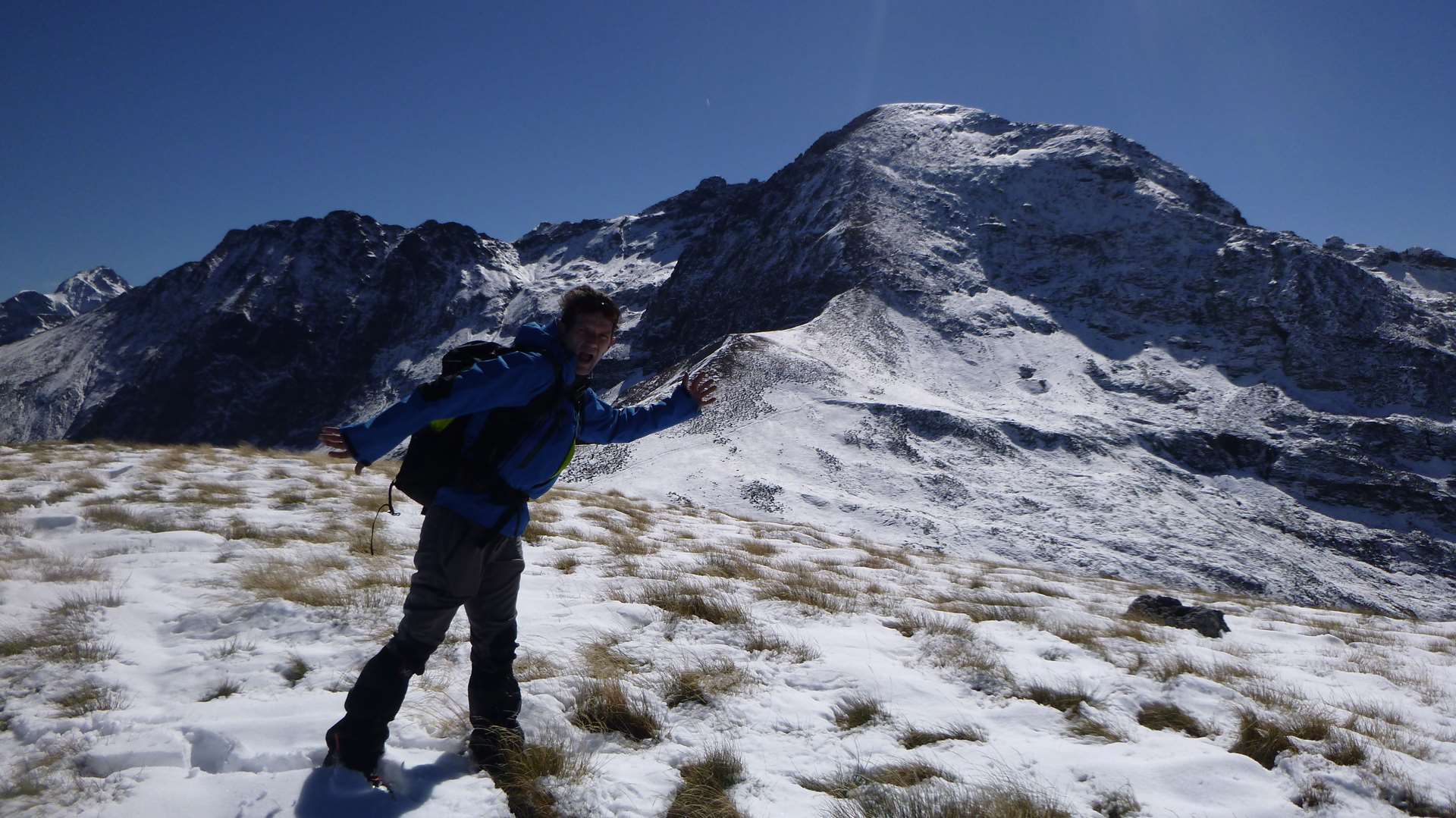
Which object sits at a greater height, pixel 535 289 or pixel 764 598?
pixel 535 289

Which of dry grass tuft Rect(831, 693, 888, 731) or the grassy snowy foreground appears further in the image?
dry grass tuft Rect(831, 693, 888, 731)

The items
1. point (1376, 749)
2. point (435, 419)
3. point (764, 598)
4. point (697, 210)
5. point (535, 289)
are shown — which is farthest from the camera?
point (697, 210)

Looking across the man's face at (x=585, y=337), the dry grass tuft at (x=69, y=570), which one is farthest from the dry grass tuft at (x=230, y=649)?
the man's face at (x=585, y=337)

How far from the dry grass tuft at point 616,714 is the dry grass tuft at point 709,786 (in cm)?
38

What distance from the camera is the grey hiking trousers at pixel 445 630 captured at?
9.32 ft

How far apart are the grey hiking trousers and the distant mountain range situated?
917 inches

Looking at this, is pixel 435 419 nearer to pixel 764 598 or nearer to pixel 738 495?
pixel 764 598

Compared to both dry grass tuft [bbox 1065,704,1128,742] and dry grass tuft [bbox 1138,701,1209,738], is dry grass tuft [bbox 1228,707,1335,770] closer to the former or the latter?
dry grass tuft [bbox 1138,701,1209,738]

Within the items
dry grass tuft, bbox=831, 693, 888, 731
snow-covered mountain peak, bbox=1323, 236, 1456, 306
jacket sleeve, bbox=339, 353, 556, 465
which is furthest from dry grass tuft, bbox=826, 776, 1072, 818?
snow-covered mountain peak, bbox=1323, 236, 1456, 306

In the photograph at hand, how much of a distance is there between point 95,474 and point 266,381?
167811mm

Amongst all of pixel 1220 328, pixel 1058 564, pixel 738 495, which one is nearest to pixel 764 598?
pixel 738 495

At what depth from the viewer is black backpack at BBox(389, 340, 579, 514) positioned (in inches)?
116

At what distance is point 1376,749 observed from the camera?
12.1 ft

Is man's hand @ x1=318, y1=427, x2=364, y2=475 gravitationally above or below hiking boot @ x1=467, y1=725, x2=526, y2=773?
above
